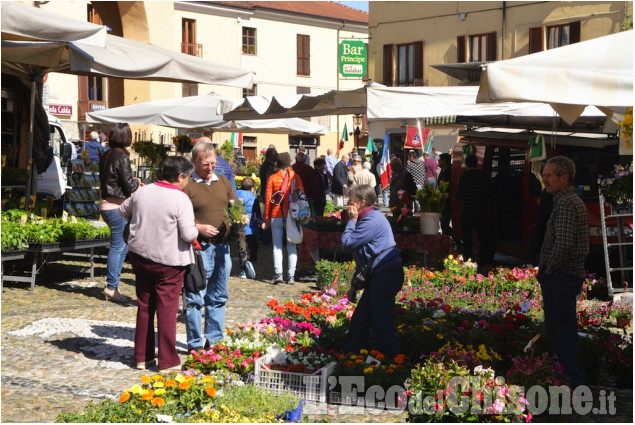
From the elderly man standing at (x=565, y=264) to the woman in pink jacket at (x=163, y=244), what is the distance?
9.22 feet

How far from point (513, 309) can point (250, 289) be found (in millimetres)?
4018

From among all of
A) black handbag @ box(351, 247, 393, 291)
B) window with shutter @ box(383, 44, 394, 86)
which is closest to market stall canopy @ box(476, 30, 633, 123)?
black handbag @ box(351, 247, 393, 291)

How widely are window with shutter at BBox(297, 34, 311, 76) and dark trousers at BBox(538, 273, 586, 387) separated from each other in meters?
48.7

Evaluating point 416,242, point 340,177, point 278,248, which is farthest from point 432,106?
point 340,177

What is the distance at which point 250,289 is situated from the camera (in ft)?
37.6

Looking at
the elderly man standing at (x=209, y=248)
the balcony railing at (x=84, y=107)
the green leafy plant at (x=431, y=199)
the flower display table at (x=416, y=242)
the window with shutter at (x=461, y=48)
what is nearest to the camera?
the elderly man standing at (x=209, y=248)

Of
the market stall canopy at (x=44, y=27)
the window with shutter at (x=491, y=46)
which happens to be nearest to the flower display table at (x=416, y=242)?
the market stall canopy at (x=44, y=27)

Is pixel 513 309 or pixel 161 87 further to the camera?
pixel 161 87

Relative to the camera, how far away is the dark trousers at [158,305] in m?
7.12

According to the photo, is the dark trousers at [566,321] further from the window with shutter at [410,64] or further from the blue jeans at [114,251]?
the window with shutter at [410,64]

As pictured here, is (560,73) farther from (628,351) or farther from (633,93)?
(628,351)

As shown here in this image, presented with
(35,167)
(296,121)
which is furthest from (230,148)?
(35,167)

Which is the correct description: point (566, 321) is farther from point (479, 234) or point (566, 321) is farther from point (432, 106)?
point (479, 234)

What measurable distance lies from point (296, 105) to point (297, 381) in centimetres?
755
